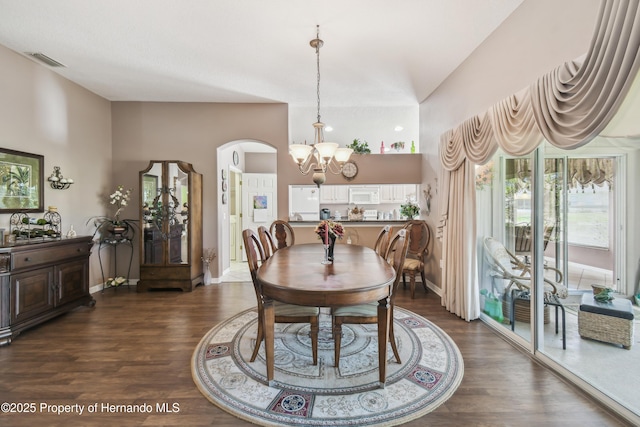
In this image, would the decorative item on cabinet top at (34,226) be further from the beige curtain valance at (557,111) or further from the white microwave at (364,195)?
the white microwave at (364,195)

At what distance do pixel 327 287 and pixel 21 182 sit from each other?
3709 mm

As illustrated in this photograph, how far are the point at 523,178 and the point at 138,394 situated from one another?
350 centimetres

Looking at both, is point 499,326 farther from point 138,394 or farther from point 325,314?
point 138,394

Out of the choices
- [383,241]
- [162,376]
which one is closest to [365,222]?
[383,241]

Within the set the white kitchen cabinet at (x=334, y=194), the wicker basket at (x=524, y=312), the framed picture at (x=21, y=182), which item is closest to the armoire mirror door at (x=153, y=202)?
the framed picture at (x=21, y=182)

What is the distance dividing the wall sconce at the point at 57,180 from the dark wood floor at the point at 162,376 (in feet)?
5.21

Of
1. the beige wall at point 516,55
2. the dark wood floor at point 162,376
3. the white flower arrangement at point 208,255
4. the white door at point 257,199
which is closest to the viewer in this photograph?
the dark wood floor at point 162,376

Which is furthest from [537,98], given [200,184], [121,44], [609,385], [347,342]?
[200,184]

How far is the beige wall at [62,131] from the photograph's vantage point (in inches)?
123

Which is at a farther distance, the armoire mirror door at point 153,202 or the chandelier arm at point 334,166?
the chandelier arm at point 334,166

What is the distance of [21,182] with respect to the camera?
3176 mm

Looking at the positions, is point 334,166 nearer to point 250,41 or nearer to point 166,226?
point 250,41

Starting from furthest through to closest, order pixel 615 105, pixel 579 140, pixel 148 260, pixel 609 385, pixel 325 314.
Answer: pixel 148 260 < pixel 325 314 < pixel 609 385 < pixel 579 140 < pixel 615 105

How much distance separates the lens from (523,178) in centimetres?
263
